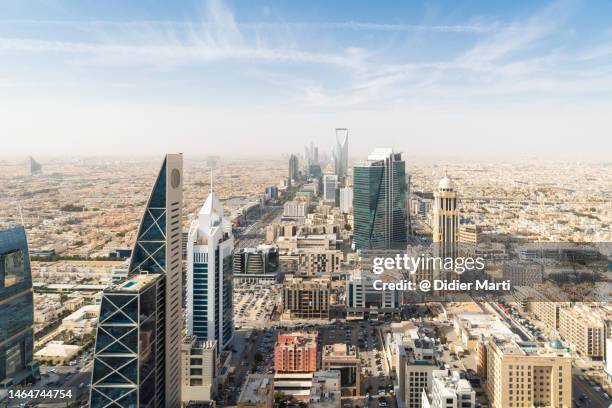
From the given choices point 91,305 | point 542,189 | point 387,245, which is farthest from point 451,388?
point 542,189

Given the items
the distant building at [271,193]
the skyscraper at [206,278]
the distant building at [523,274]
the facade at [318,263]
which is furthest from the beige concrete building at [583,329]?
the distant building at [271,193]

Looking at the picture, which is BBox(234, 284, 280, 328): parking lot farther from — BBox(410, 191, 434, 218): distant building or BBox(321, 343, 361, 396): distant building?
BBox(410, 191, 434, 218): distant building

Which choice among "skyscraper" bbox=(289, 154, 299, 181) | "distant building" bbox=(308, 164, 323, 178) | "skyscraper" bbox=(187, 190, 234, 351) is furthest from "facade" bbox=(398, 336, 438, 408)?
"distant building" bbox=(308, 164, 323, 178)

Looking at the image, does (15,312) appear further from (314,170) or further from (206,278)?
(314,170)

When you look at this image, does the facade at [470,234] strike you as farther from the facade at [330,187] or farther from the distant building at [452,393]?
the facade at [330,187]

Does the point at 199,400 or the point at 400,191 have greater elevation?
the point at 400,191

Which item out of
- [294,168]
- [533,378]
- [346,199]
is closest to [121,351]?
[533,378]

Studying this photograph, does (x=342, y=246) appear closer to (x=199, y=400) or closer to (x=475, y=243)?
(x=475, y=243)
